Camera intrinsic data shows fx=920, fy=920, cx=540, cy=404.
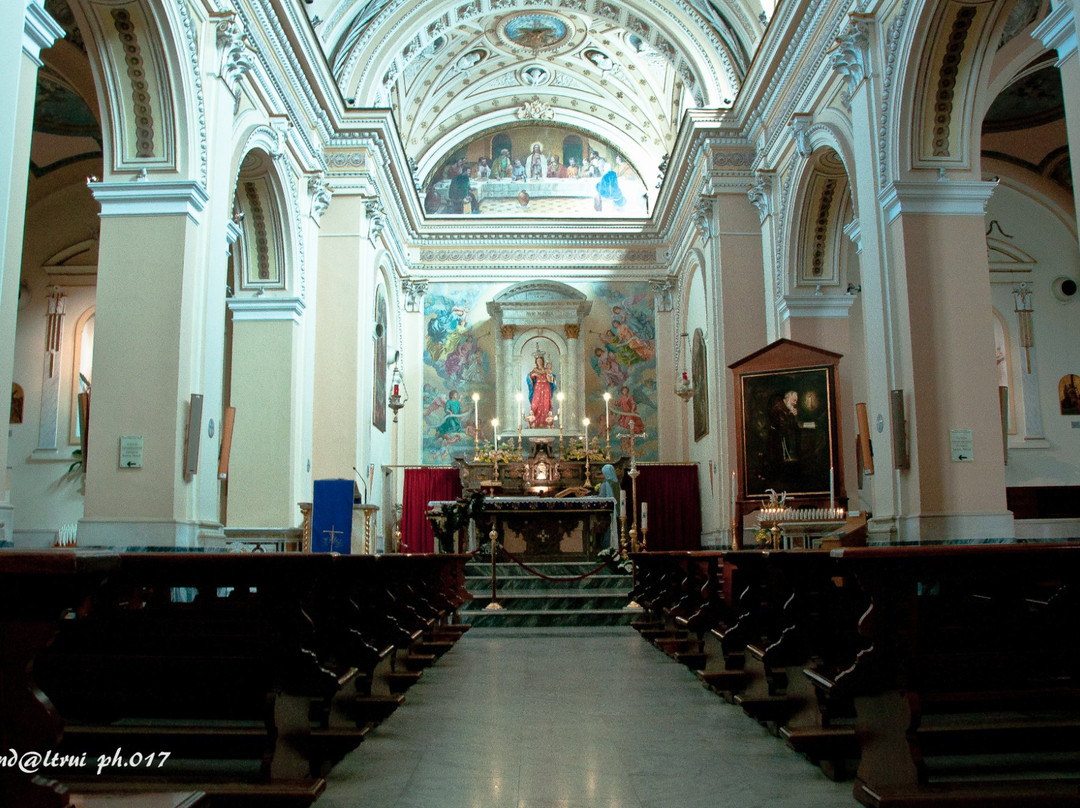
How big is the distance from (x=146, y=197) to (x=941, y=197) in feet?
25.1

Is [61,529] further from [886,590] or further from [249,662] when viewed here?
[886,590]

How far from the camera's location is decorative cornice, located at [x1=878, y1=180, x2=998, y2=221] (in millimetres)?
8820

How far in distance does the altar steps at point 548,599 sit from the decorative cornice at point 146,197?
5720 millimetres

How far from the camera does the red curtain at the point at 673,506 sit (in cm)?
1792

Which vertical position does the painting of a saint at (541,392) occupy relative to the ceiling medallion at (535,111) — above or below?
below

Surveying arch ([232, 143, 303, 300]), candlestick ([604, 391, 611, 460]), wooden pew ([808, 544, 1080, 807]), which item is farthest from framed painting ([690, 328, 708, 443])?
wooden pew ([808, 544, 1080, 807])

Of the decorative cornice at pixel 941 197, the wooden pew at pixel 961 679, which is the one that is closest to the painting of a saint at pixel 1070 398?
the decorative cornice at pixel 941 197

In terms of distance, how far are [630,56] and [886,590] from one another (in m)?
17.5

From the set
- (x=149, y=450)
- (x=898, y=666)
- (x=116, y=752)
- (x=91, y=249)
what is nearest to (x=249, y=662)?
(x=116, y=752)

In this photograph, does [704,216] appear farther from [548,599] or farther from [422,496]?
[422,496]

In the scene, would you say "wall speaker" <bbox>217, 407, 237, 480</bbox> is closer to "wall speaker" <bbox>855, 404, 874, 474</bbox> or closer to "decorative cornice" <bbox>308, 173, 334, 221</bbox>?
"decorative cornice" <bbox>308, 173, 334, 221</bbox>

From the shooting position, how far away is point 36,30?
6.45 m

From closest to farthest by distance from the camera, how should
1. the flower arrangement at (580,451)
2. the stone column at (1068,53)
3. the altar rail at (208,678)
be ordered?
1. the altar rail at (208,678)
2. the stone column at (1068,53)
3. the flower arrangement at (580,451)

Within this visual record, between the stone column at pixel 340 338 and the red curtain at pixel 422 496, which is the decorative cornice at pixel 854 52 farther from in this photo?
the red curtain at pixel 422 496
